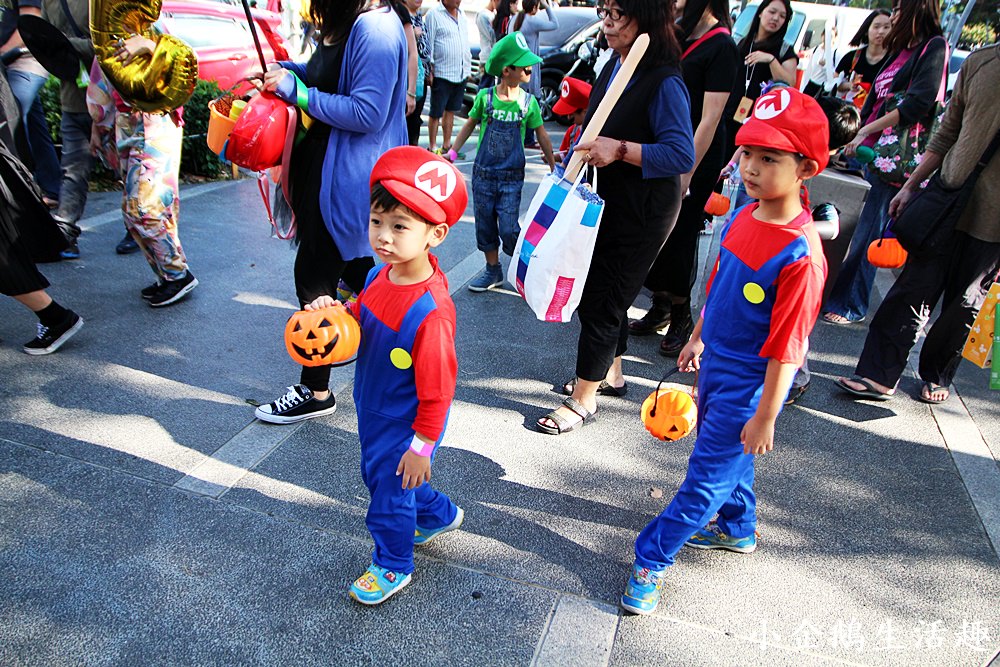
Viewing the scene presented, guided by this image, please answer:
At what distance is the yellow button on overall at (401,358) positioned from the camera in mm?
1983

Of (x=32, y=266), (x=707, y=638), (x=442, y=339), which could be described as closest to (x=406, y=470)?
(x=442, y=339)

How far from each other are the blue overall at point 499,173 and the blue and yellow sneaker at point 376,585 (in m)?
3.02

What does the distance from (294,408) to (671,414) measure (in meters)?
1.78

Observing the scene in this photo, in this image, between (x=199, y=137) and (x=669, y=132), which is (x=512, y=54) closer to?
(x=669, y=132)

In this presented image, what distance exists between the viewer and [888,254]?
366cm

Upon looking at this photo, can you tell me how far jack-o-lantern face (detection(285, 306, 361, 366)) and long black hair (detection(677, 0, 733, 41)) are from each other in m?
2.49

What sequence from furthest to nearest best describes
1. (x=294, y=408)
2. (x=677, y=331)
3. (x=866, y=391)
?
(x=677, y=331) → (x=866, y=391) → (x=294, y=408)

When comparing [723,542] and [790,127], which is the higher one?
[790,127]

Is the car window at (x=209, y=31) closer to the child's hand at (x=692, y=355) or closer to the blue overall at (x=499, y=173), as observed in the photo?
the blue overall at (x=499, y=173)

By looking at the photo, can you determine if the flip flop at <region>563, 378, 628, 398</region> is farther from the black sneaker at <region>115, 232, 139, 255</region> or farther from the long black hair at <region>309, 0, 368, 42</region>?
the black sneaker at <region>115, 232, 139, 255</region>

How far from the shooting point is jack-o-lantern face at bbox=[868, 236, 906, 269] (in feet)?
11.9

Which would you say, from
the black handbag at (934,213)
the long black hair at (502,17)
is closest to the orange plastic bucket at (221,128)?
the black handbag at (934,213)

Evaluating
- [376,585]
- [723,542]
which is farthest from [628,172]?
[376,585]

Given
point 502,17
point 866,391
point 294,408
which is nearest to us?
point 294,408
